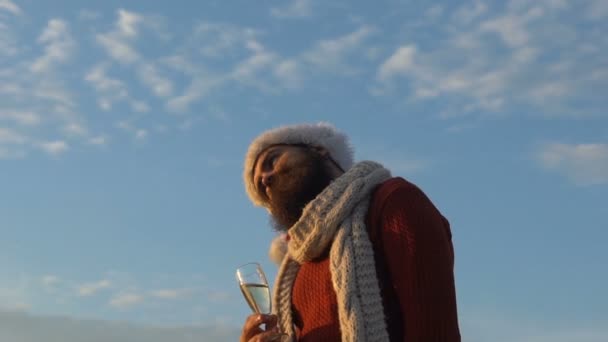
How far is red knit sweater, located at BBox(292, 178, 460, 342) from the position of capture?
14.2 feet

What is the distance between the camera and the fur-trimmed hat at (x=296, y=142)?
582cm

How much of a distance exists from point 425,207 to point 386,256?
1.01 feet

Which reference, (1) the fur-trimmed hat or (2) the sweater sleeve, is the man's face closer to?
(1) the fur-trimmed hat

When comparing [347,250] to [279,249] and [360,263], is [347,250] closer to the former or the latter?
[360,263]

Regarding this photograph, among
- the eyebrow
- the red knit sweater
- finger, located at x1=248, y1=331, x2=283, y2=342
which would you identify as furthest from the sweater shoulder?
the eyebrow

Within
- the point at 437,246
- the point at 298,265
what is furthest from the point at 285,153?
the point at 437,246

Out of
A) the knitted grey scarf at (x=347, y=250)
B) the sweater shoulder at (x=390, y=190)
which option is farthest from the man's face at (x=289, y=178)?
the sweater shoulder at (x=390, y=190)

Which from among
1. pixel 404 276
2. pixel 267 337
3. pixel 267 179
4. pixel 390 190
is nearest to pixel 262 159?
pixel 267 179

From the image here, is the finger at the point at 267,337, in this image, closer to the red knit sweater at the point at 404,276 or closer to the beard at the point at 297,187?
the red knit sweater at the point at 404,276

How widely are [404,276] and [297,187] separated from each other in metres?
1.26

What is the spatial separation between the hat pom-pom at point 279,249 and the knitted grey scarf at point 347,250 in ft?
2.19

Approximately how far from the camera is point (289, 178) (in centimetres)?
556

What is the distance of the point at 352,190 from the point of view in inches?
192

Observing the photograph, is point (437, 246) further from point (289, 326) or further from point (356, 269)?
point (289, 326)
